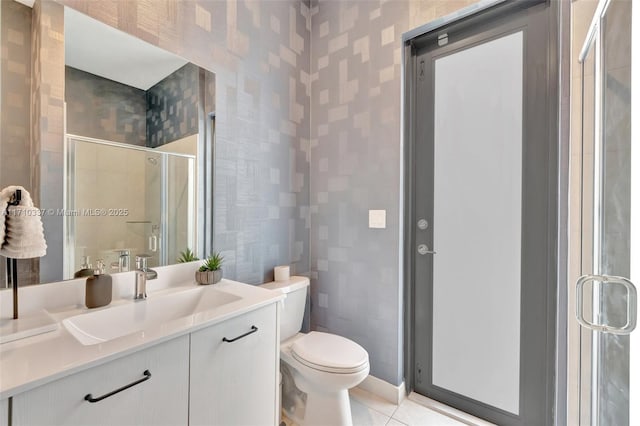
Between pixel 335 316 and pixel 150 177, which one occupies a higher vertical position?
pixel 150 177

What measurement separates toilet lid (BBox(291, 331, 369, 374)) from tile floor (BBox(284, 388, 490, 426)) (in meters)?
0.44

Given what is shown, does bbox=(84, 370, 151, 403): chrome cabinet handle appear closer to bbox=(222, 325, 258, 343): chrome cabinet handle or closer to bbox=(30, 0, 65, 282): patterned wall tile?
bbox=(222, 325, 258, 343): chrome cabinet handle

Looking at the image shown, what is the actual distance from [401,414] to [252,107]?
2.03 metres

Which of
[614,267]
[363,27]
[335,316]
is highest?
[363,27]

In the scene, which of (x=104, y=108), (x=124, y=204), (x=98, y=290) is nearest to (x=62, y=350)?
(x=98, y=290)

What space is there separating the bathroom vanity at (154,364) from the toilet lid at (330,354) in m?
0.25

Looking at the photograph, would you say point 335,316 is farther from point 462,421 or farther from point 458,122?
point 458,122

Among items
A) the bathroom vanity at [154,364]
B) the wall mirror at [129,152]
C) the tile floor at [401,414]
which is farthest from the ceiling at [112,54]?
the tile floor at [401,414]

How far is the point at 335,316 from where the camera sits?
2.01 m

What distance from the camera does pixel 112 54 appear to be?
1188mm

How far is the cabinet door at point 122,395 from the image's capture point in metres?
0.61

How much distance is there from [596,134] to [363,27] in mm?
1455

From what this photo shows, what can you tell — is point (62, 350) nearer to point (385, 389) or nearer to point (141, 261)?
point (141, 261)
